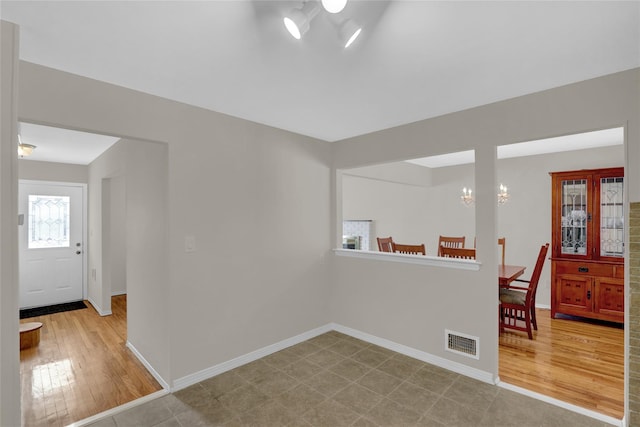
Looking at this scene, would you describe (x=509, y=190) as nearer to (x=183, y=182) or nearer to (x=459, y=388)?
(x=459, y=388)

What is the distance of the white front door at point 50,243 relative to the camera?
4777mm

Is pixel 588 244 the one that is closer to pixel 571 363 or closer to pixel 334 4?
pixel 571 363

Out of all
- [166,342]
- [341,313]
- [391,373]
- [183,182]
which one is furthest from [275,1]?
[341,313]

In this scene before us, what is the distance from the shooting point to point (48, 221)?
4992 mm

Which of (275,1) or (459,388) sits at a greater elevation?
(275,1)

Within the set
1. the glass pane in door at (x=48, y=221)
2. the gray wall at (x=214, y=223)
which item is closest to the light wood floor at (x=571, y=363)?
the gray wall at (x=214, y=223)

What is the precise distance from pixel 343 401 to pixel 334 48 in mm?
2467

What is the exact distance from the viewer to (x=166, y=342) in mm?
2559

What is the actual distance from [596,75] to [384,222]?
462cm

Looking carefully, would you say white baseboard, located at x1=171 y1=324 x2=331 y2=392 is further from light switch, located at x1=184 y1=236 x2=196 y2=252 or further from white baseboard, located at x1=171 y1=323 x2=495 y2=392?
light switch, located at x1=184 y1=236 x2=196 y2=252

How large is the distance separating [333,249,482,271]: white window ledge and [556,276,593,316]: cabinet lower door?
237 cm

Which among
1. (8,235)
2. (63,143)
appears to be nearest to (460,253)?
(8,235)

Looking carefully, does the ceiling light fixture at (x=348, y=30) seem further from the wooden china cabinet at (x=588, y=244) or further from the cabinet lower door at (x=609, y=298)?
the cabinet lower door at (x=609, y=298)

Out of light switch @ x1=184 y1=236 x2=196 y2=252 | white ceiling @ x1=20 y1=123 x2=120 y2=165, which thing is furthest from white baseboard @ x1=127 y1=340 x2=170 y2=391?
white ceiling @ x1=20 y1=123 x2=120 y2=165
